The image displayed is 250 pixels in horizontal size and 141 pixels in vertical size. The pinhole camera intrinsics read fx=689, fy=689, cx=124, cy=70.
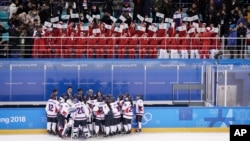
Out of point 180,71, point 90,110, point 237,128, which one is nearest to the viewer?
point 237,128

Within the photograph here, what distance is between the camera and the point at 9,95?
76.2ft

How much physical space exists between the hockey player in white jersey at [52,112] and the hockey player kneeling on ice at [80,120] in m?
0.66

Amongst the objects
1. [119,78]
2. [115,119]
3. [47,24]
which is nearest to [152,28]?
[119,78]

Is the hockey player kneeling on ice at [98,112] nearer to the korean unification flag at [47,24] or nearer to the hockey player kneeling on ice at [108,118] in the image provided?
the hockey player kneeling on ice at [108,118]

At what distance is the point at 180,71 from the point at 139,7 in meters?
3.51

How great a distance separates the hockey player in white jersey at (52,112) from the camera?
20672 millimetres

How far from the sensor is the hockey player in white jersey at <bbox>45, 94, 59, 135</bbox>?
67.8 feet

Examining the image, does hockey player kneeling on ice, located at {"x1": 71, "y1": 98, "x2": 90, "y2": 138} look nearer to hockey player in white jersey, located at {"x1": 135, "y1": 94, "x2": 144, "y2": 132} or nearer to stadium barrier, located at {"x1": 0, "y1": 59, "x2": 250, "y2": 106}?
hockey player in white jersey, located at {"x1": 135, "y1": 94, "x2": 144, "y2": 132}

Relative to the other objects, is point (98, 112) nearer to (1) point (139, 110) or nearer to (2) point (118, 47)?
(1) point (139, 110)

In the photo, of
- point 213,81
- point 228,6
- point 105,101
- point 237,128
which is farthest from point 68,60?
point 237,128

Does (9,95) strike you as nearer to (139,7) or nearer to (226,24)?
(139,7)

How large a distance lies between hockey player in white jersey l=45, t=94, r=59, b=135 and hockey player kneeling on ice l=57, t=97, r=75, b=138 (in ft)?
0.65

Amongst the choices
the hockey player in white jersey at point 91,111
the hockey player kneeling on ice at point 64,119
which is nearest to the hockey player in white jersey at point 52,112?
the hockey player kneeling on ice at point 64,119

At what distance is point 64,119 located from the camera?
20594mm
